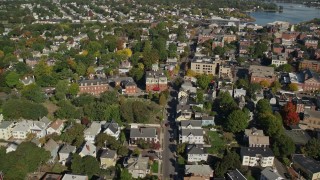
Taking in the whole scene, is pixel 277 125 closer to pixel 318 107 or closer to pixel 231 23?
pixel 318 107

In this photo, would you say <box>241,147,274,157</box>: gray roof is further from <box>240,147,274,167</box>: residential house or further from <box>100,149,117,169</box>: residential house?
<box>100,149,117,169</box>: residential house

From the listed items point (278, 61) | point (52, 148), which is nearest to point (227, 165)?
point (52, 148)

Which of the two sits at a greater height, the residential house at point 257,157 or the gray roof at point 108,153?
the gray roof at point 108,153

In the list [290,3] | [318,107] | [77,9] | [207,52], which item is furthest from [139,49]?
[290,3]

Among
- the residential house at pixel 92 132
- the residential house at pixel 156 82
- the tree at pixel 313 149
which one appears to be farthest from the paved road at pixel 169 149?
the tree at pixel 313 149

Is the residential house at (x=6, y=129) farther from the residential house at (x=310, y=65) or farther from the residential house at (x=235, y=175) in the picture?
the residential house at (x=310, y=65)

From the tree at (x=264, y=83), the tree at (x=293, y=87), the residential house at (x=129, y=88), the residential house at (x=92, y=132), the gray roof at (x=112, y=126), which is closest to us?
the residential house at (x=92, y=132)

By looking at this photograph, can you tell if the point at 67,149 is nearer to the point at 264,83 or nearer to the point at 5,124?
the point at 5,124
